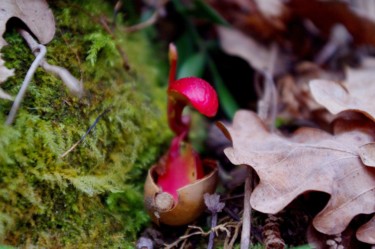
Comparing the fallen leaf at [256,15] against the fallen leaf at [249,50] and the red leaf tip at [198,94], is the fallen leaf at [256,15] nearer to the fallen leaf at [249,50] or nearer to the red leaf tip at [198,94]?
the fallen leaf at [249,50]

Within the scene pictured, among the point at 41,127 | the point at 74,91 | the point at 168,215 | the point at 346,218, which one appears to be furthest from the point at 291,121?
the point at 41,127

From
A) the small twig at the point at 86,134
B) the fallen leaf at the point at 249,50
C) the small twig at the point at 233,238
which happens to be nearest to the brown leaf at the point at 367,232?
the small twig at the point at 233,238

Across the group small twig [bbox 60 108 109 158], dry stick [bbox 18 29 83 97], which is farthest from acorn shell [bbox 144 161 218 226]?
dry stick [bbox 18 29 83 97]

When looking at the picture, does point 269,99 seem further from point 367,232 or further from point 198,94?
point 367,232

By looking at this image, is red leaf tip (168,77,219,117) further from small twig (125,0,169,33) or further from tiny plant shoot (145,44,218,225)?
small twig (125,0,169,33)

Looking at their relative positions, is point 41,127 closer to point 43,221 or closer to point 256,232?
point 43,221
